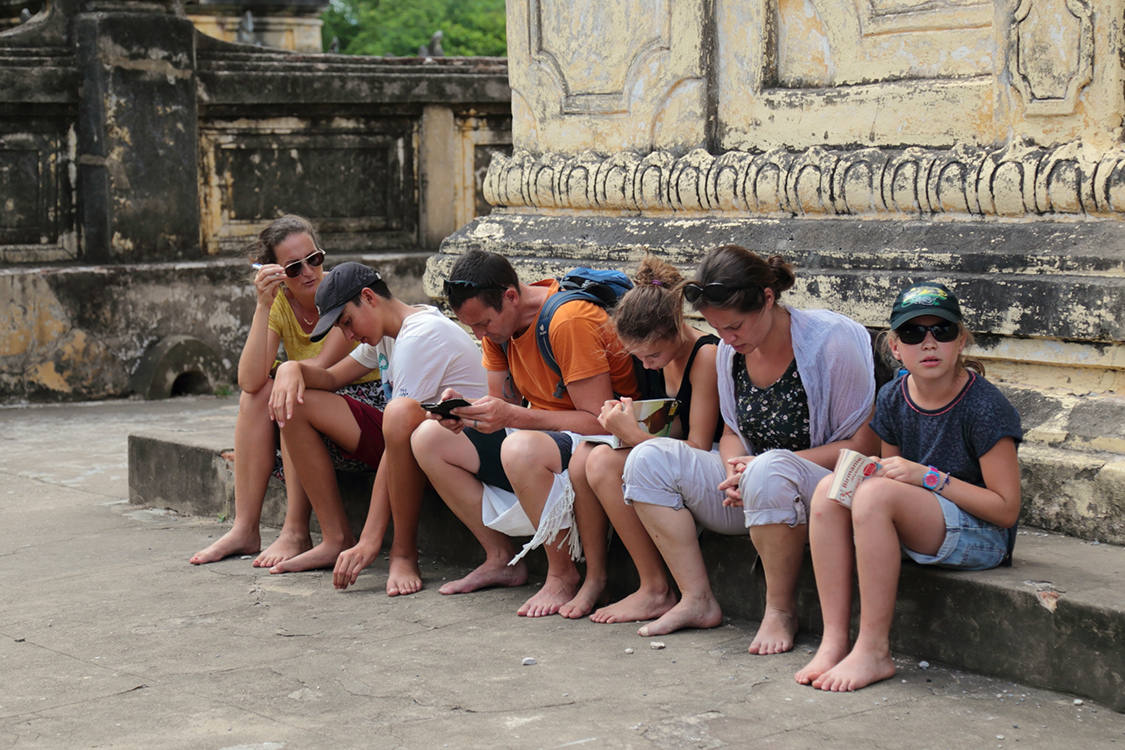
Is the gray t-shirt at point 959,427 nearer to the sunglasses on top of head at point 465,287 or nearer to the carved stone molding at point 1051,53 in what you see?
the carved stone molding at point 1051,53

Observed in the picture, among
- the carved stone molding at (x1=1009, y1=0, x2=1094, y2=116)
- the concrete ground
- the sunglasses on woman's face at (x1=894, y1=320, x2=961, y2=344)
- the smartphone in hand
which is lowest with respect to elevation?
the concrete ground

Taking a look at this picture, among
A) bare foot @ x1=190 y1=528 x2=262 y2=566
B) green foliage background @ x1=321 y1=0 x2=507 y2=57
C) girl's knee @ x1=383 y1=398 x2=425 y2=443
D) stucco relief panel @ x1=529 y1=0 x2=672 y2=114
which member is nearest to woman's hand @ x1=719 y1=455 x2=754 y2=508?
girl's knee @ x1=383 y1=398 x2=425 y2=443

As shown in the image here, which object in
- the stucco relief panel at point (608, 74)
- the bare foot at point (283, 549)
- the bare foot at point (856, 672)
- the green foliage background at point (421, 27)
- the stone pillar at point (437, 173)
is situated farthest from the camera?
the green foliage background at point (421, 27)

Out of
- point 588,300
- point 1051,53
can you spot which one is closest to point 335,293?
point 588,300

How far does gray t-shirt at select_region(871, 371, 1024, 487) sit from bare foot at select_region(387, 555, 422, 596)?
160 cm

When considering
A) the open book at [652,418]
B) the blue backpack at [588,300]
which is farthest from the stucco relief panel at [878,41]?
the open book at [652,418]

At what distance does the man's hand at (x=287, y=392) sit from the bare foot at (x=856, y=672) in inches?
79.7

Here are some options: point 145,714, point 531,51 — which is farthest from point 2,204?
point 145,714

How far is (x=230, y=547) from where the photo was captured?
4754 mm

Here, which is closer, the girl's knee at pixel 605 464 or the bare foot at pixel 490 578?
the girl's knee at pixel 605 464

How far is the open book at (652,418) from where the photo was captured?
3838mm

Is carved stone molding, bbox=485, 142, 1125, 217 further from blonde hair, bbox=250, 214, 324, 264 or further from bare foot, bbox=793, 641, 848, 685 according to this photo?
bare foot, bbox=793, 641, 848, 685

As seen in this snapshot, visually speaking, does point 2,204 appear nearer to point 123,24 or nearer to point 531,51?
point 123,24

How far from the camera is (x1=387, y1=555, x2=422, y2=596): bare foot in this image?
4203 millimetres
